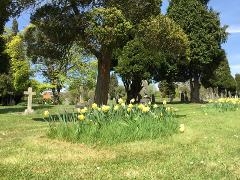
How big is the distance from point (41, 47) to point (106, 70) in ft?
10.8

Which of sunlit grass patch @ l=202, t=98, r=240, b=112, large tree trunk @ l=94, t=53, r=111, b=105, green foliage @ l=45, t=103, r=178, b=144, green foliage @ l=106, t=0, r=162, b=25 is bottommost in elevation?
green foliage @ l=45, t=103, r=178, b=144

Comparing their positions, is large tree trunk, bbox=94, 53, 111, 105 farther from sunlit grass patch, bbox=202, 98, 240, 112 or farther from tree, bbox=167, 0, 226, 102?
tree, bbox=167, 0, 226, 102

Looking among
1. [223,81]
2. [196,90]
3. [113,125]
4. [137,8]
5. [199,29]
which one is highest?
[199,29]

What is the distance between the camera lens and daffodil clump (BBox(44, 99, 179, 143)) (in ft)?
33.4

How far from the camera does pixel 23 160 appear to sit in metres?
8.35

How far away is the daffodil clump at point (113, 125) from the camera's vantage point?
1019 cm

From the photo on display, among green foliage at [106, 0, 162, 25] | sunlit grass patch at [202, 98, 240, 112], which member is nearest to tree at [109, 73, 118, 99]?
sunlit grass patch at [202, 98, 240, 112]

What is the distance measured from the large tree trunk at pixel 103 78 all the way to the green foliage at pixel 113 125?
26.0 ft

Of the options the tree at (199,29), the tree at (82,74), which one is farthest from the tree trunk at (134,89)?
the tree at (82,74)

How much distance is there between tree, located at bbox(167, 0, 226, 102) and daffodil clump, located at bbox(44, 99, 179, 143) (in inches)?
1410

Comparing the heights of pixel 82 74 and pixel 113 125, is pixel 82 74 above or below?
above

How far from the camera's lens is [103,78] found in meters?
20.0

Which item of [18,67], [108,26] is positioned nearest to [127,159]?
[108,26]

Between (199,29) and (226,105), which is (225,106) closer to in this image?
(226,105)
